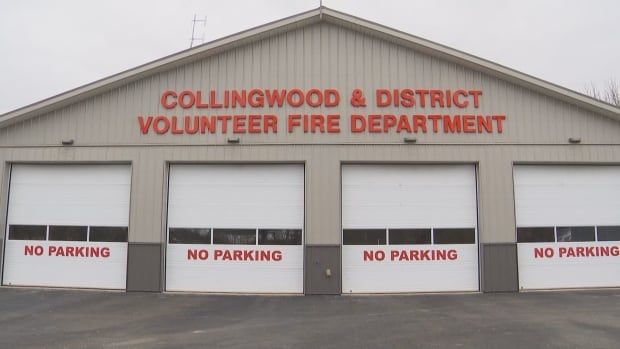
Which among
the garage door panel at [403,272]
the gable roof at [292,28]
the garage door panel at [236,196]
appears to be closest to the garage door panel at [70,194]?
the garage door panel at [236,196]

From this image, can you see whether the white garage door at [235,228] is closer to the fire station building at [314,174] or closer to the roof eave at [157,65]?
the fire station building at [314,174]

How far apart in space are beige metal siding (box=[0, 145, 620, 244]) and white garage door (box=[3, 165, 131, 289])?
610mm

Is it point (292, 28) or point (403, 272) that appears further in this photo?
point (292, 28)

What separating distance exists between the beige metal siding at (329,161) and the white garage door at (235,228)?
0.39 m

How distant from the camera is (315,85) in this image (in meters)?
13.4

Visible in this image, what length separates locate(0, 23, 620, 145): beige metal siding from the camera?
13.3m

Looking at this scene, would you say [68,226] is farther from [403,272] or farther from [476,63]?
[476,63]

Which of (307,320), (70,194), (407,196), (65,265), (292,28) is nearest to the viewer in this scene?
(307,320)

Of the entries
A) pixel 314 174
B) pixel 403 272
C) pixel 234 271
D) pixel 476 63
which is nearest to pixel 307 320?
pixel 234 271

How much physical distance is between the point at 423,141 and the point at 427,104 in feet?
3.87

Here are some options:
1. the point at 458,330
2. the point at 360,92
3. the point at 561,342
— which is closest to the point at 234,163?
the point at 360,92

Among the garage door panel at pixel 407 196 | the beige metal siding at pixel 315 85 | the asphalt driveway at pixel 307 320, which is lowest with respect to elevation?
the asphalt driveway at pixel 307 320

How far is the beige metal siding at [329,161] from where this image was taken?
12797 mm

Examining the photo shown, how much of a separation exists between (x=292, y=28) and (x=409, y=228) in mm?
7111
